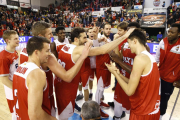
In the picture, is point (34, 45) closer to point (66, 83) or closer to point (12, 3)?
point (66, 83)

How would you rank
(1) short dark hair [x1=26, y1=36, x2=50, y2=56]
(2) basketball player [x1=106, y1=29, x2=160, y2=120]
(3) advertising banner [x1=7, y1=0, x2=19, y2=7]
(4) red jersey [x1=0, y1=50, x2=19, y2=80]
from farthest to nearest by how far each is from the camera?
(3) advertising banner [x1=7, y1=0, x2=19, y2=7] → (4) red jersey [x1=0, y1=50, x2=19, y2=80] → (2) basketball player [x1=106, y1=29, x2=160, y2=120] → (1) short dark hair [x1=26, y1=36, x2=50, y2=56]

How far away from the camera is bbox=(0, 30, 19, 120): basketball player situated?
2.31m

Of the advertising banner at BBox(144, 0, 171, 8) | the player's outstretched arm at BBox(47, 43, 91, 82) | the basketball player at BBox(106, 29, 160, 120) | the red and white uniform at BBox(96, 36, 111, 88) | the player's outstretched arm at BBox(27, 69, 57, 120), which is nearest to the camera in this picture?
the player's outstretched arm at BBox(27, 69, 57, 120)

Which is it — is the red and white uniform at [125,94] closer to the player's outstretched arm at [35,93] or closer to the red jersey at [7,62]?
the player's outstretched arm at [35,93]

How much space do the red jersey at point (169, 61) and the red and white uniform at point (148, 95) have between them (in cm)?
119

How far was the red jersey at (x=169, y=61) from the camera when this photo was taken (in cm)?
265

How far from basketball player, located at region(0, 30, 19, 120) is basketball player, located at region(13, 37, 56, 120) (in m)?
0.97

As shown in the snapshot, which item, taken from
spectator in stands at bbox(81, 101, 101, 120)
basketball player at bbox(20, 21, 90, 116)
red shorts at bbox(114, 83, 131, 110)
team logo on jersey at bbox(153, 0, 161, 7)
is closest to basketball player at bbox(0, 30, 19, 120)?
basketball player at bbox(20, 21, 90, 116)

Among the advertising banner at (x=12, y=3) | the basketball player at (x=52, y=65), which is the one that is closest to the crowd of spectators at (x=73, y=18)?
the advertising banner at (x=12, y=3)

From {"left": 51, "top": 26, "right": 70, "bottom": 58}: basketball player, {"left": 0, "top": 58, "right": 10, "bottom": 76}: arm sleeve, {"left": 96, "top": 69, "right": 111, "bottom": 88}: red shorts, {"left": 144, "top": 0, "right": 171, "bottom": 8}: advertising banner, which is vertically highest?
{"left": 144, "top": 0, "right": 171, "bottom": 8}: advertising banner

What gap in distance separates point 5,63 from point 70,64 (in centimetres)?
121

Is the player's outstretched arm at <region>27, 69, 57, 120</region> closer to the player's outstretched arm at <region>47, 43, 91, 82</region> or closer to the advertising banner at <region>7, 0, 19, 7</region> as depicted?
the player's outstretched arm at <region>47, 43, 91, 82</region>

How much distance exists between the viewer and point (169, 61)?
2729mm

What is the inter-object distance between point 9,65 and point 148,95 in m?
2.43
